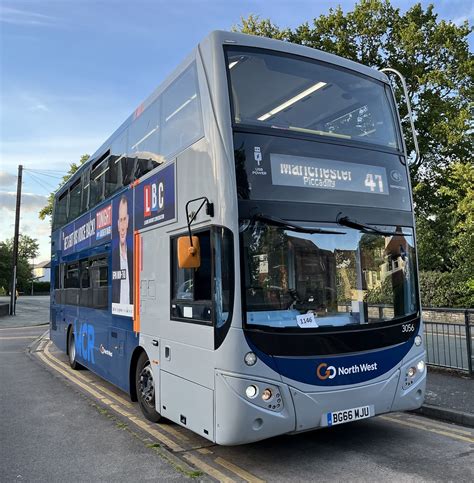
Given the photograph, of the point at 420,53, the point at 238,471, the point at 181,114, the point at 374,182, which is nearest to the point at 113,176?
the point at 181,114

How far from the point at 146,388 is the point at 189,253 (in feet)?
8.54

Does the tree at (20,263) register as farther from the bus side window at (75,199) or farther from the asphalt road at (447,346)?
the asphalt road at (447,346)

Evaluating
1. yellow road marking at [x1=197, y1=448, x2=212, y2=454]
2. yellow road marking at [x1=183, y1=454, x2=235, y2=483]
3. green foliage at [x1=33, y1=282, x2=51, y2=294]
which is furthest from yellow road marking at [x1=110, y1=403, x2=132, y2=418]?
green foliage at [x1=33, y1=282, x2=51, y2=294]

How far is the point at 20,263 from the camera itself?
242 ft

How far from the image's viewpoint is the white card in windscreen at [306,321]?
4.63 m

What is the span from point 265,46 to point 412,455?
4594 millimetres

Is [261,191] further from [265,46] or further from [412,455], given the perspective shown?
[412,455]

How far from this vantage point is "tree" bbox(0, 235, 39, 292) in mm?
56719

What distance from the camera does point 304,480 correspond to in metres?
4.37

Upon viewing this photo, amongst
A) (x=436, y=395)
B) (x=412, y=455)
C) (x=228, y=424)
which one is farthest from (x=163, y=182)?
(x=436, y=395)

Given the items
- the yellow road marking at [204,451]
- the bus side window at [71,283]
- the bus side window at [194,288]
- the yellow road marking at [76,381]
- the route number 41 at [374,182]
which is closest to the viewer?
the bus side window at [194,288]

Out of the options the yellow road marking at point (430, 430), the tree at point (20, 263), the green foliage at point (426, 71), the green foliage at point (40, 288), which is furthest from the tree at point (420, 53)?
the green foliage at point (40, 288)

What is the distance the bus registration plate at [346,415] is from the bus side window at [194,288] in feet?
4.82

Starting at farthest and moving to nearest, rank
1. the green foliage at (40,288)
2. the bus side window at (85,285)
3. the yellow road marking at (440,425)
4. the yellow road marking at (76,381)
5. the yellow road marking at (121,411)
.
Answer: the green foliage at (40,288) < the bus side window at (85,285) < the yellow road marking at (76,381) < the yellow road marking at (440,425) < the yellow road marking at (121,411)
